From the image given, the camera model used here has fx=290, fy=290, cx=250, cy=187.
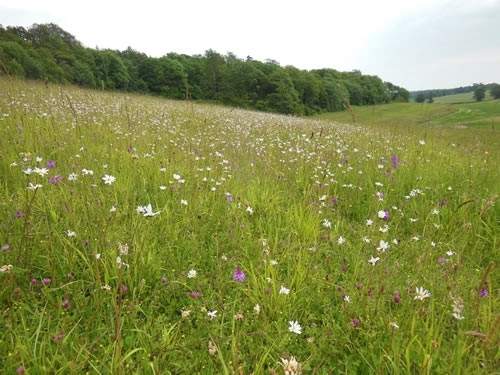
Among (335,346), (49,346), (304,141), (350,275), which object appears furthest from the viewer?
(304,141)

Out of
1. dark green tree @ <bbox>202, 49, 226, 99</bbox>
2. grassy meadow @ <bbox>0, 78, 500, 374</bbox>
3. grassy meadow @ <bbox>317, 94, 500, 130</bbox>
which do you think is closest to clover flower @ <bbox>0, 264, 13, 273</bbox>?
grassy meadow @ <bbox>0, 78, 500, 374</bbox>

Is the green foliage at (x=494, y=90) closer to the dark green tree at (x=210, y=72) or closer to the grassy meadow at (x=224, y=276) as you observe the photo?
the grassy meadow at (x=224, y=276)

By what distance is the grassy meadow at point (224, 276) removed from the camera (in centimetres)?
161

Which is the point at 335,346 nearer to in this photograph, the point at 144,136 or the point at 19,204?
the point at 19,204

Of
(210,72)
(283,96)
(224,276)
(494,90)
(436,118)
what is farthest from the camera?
(283,96)

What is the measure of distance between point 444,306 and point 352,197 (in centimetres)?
223

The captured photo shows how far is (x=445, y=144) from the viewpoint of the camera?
7.61m

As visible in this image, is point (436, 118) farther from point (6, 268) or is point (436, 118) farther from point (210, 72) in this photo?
point (6, 268)

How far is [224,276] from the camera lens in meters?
2.32

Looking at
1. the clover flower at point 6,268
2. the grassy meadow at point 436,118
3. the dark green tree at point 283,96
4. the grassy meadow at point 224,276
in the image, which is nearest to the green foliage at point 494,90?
the grassy meadow at point 436,118

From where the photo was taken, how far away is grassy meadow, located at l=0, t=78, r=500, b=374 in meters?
1.61

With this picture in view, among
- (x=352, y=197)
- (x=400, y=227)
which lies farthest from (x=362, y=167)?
(x=400, y=227)

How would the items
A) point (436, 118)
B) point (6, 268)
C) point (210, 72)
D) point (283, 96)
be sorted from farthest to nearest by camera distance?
point (283, 96) < point (210, 72) < point (436, 118) < point (6, 268)

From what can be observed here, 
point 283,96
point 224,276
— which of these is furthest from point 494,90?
point 283,96
